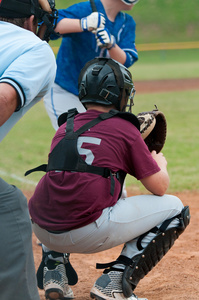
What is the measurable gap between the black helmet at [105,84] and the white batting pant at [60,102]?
1.18 meters

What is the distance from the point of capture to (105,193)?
9.75 feet

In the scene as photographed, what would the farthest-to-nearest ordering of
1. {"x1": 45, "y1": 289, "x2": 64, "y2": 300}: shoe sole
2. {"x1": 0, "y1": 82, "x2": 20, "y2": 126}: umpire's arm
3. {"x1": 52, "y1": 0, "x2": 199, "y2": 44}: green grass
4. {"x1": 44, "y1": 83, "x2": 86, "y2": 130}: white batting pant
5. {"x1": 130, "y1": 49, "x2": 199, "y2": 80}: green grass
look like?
{"x1": 52, "y1": 0, "x2": 199, "y2": 44}: green grass, {"x1": 130, "y1": 49, "x2": 199, "y2": 80}: green grass, {"x1": 44, "y1": 83, "x2": 86, "y2": 130}: white batting pant, {"x1": 45, "y1": 289, "x2": 64, "y2": 300}: shoe sole, {"x1": 0, "y1": 82, "x2": 20, "y2": 126}: umpire's arm

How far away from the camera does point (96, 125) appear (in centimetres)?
306

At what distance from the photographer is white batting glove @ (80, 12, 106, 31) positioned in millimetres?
4324

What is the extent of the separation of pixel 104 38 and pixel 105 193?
1.82 m

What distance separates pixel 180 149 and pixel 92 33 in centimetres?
486

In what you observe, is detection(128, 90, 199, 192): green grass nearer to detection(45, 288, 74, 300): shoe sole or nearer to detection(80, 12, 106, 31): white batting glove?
detection(80, 12, 106, 31): white batting glove

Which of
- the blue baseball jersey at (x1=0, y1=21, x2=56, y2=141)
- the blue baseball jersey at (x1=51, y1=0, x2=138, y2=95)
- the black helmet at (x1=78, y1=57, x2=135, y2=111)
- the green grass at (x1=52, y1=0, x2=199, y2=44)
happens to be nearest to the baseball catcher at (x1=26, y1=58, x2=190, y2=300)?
the black helmet at (x1=78, y1=57, x2=135, y2=111)

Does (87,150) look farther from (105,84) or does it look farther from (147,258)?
(147,258)

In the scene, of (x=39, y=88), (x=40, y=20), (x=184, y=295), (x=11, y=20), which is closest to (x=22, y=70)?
(x=39, y=88)

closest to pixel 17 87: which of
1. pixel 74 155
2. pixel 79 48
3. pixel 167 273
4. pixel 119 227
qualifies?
pixel 74 155

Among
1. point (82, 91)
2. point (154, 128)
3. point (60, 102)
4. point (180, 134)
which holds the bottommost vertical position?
point (180, 134)

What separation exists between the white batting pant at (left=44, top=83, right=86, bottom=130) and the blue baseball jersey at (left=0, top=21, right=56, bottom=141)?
2046 millimetres

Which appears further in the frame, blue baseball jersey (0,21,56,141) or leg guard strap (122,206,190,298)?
leg guard strap (122,206,190,298)
